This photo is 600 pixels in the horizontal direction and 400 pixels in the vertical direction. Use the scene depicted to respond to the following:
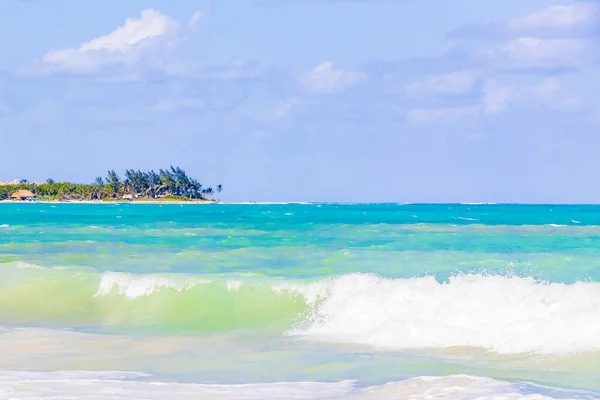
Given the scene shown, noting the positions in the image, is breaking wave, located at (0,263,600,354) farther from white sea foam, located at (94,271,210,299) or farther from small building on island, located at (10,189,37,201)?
small building on island, located at (10,189,37,201)

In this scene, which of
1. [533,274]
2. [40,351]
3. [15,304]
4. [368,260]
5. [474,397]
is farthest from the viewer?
[368,260]

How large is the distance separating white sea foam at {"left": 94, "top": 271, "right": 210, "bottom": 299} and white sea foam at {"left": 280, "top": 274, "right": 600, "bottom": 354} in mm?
2832

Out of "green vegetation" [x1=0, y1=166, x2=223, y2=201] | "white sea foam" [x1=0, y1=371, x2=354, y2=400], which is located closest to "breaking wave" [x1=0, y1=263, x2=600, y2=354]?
"white sea foam" [x1=0, y1=371, x2=354, y2=400]

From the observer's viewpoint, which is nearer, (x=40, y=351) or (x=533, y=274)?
(x=40, y=351)

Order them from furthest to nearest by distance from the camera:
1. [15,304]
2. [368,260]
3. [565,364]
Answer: [368,260], [15,304], [565,364]

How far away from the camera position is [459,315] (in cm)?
1446

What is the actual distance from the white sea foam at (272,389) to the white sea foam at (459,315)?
2.81 meters

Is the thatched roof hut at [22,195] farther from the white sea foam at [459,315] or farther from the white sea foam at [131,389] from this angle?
the white sea foam at [131,389]

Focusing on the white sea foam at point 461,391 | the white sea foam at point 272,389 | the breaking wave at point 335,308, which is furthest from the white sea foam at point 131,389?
the breaking wave at point 335,308

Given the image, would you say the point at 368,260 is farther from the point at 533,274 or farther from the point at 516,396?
the point at 516,396

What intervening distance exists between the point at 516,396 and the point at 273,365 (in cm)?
356

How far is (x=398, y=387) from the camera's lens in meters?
9.88

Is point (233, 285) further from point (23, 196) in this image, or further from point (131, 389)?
point (23, 196)

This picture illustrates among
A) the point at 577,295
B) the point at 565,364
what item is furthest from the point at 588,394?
the point at 577,295
